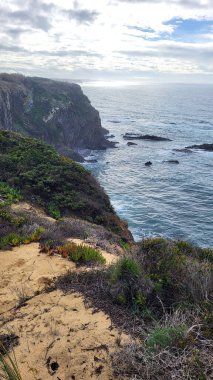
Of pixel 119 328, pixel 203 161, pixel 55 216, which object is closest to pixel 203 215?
pixel 55 216

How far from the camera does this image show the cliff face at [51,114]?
61500 mm

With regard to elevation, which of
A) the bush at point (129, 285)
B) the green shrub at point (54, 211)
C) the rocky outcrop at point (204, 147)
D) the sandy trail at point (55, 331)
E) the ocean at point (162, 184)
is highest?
the bush at point (129, 285)

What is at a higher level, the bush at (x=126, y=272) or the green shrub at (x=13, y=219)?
the bush at (x=126, y=272)

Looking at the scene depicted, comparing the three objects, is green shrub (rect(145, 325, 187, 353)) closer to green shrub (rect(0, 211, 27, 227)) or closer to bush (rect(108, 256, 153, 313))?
bush (rect(108, 256, 153, 313))

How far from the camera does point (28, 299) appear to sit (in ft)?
24.1

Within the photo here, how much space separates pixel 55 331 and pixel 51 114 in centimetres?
6549

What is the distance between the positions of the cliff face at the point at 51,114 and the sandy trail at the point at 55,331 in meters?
49.6

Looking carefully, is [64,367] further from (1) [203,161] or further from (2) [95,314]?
(1) [203,161]

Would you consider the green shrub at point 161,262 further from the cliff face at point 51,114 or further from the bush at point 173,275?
the cliff face at point 51,114

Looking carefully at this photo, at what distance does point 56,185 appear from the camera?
20.3 metres

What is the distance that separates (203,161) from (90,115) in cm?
3027

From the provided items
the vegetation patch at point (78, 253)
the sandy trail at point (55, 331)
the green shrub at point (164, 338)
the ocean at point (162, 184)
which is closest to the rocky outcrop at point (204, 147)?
the ocean at point (162, 184)

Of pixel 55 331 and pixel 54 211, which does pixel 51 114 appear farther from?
pixel 55 331

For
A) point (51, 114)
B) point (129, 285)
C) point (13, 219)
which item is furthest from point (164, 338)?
point (51, 114)
